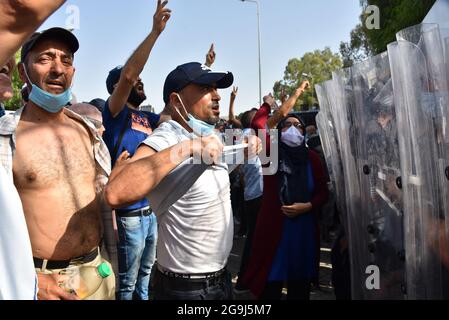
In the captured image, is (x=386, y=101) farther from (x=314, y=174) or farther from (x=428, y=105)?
(x=314, y=174)

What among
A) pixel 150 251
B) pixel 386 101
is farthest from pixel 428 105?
pixel 150 251

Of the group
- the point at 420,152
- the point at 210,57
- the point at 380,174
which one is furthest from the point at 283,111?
the point at 420,152

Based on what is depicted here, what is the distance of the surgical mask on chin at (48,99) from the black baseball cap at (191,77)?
511mm

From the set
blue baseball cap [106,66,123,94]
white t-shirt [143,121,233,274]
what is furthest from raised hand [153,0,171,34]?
blue baseball cap [106,66,123,94]

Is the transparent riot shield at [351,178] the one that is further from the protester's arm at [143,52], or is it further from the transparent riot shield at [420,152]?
the protester's arm at [143,52]

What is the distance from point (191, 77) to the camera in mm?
2025

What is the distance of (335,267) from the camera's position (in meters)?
3.20

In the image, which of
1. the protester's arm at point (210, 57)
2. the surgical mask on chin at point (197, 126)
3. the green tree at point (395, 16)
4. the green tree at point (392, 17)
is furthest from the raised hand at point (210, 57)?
the green tree at point (395, 16)

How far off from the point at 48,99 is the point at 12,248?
104cm

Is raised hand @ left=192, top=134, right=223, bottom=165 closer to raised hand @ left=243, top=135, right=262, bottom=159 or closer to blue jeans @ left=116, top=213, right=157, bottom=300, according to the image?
raised hand @ left=243, top=135, right=262, bottom=159

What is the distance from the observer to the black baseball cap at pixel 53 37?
73.4 inches

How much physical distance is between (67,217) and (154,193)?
15.5 inches

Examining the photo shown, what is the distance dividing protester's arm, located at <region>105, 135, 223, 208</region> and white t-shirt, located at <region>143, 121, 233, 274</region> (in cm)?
23

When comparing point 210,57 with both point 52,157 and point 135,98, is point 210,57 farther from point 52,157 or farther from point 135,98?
point 52,157
